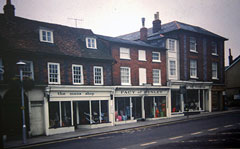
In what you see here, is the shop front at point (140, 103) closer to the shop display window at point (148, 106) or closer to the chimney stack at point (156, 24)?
the shop display window at point (148, 106)

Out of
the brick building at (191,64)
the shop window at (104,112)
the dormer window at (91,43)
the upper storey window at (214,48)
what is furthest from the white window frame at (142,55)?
the upper storey window at (214,48)

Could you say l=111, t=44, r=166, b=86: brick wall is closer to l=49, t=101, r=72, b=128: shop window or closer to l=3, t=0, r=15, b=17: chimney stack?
l=49, t=101, r=72, b=128: shop window

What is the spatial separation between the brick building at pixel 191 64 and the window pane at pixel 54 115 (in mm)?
14402

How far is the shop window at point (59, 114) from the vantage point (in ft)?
60.1

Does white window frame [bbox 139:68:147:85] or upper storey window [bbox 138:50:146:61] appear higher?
upper storey window [bbox 138:50:146:61]

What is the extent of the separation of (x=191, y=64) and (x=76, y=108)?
58.6 ft

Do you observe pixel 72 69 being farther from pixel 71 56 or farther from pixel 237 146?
pixel 237 146

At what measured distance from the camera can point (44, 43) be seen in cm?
1869

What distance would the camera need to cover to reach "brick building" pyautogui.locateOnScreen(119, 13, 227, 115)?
93.5 ft

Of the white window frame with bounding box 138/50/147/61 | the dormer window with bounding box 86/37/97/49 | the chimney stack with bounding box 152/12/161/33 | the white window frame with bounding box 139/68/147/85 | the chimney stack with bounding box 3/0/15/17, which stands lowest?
the white window frame with bounding box 139/68/147/85

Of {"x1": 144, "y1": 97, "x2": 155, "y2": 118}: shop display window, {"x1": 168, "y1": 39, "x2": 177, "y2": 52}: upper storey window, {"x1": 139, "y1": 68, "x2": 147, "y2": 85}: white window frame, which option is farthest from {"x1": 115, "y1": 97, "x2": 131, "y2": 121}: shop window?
{"x1": 168, "y1": 39, "x2": 177, "y2": 52}: upper storey window

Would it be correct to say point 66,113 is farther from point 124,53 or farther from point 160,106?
point 160,106

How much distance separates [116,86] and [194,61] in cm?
1441

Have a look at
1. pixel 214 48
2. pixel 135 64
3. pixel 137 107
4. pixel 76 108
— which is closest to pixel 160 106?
pixel 137 107
